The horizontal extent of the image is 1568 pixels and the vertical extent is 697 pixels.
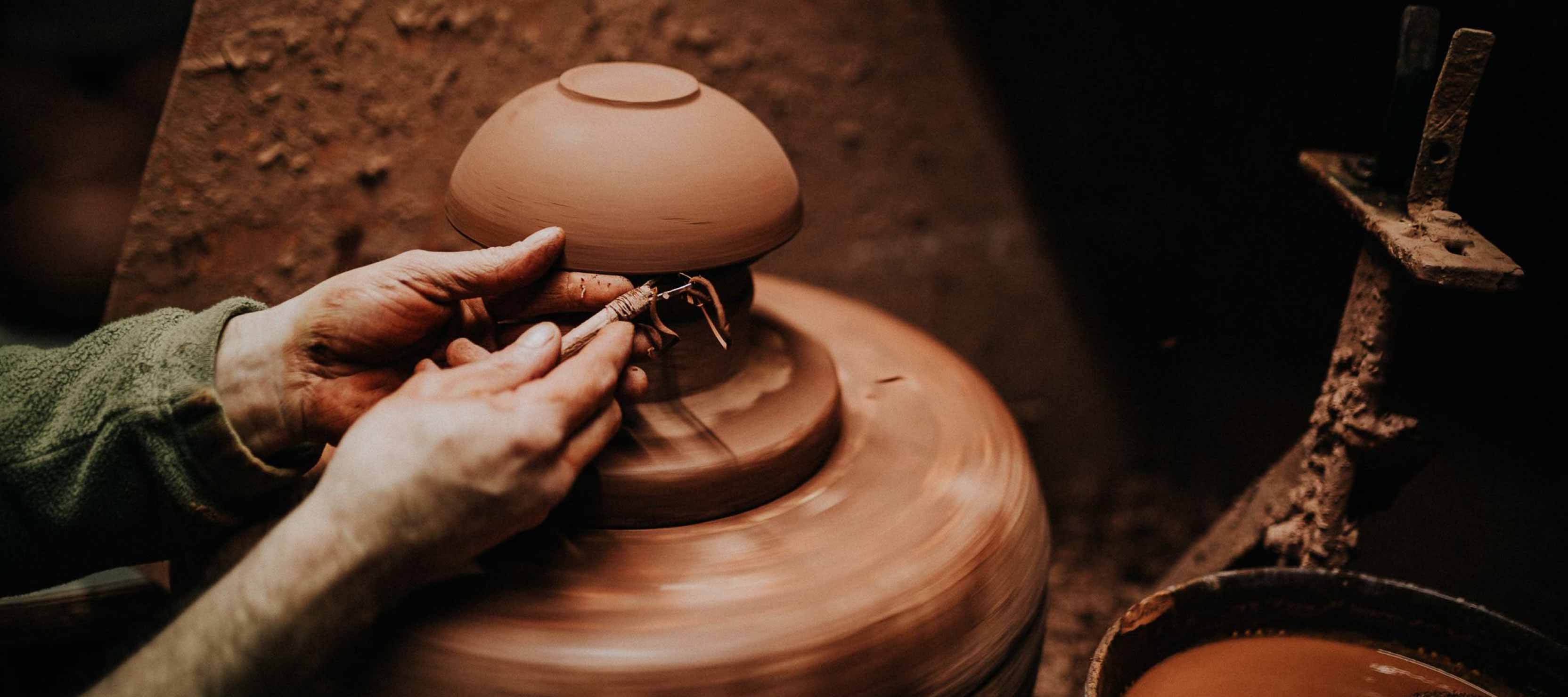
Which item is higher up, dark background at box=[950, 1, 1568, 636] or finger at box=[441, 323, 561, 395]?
finger at box=[441, 323, 561, 395]

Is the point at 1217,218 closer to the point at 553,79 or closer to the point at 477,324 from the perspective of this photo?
the point at 553,79

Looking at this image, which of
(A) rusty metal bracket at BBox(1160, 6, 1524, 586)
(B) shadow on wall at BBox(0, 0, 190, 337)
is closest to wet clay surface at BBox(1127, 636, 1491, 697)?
(A) rusty metal bracket at BBox(1160, 6, 1524, 586)

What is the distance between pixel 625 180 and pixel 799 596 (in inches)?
21.3

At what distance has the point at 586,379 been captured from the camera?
1.10m

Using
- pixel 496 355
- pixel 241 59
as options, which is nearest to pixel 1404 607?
pixel 496 355

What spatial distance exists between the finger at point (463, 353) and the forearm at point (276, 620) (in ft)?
0.87

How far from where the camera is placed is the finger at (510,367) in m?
1.08

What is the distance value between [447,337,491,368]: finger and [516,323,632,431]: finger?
0.13 meters

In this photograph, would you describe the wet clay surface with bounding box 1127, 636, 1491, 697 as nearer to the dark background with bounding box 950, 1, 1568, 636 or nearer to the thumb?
the dark background with bounding box 950, 1, 1568, 636

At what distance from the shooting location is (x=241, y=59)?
1706 millimetres

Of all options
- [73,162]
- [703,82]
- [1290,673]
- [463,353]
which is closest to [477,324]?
[463,353]

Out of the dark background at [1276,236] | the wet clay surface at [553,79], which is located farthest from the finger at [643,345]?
the dark background at [1276,236]

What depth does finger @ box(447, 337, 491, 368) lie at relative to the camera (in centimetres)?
122

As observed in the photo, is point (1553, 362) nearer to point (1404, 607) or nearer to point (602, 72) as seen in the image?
point (1404, 607)
